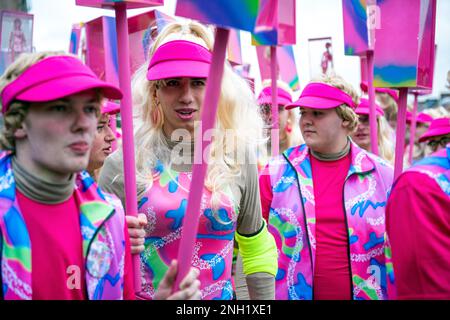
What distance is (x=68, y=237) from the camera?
1.97 meters

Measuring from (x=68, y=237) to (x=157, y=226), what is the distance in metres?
0.86

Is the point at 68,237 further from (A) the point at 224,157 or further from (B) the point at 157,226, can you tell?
(A) the point at 224,157

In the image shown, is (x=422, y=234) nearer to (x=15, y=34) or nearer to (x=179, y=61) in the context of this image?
(x=179, y=61)

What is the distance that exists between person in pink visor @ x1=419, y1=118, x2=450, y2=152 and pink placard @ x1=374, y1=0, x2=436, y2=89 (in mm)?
1237

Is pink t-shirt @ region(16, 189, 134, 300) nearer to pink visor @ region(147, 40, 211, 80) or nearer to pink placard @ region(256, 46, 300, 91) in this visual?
pink visor @ region(147, 40, 211, 80)

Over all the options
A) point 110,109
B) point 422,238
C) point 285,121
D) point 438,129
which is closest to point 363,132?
point 285,121

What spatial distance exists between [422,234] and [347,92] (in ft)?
6.55

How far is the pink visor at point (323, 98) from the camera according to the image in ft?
12.8

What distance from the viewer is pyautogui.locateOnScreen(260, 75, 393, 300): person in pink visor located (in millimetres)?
3561

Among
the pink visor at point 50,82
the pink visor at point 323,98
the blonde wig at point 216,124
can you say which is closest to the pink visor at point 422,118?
the pink visor at point 323,98

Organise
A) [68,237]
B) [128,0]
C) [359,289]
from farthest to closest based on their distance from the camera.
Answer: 1. [359,289]
2. [128,0]
3. [68,237]

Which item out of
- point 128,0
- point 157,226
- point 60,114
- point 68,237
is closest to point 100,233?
point 68,237

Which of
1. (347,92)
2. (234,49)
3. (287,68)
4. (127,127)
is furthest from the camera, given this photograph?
(287,68)

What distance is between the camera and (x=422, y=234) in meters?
2.13
